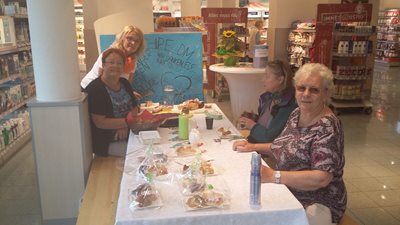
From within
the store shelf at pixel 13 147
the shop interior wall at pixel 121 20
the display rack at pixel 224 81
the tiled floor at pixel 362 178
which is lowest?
the tiled floor at pixel 362 178

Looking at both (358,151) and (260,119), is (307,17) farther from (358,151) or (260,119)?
(260,119)

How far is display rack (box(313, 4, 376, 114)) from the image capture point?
679cm

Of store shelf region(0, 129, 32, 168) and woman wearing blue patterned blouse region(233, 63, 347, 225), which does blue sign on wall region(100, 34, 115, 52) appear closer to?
store shelf region(0, 129, 32, 168)

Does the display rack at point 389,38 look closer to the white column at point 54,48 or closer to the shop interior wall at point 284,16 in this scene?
the shop interior wall at point 284,16

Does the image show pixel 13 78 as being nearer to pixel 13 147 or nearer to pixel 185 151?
pixel 13 147

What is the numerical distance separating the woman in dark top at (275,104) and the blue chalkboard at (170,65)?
1.46 m

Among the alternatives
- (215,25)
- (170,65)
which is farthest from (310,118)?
(215,25)

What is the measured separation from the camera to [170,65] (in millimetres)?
4613

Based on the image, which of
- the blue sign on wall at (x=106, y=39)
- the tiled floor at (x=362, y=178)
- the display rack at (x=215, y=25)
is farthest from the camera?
the display rack at (x=215, y=25)

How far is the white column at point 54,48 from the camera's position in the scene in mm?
2721

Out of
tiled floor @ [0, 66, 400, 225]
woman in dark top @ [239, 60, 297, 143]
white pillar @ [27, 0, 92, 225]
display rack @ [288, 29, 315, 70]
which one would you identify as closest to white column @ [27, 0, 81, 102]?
white pillar @ [27, 0, 92, 225]

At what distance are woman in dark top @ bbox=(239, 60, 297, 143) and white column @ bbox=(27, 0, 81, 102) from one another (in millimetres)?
1479

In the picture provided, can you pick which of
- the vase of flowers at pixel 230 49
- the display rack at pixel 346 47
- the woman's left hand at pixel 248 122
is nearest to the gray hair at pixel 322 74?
the woman's left hand at pixel 248 122

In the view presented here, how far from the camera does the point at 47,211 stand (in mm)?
3002
